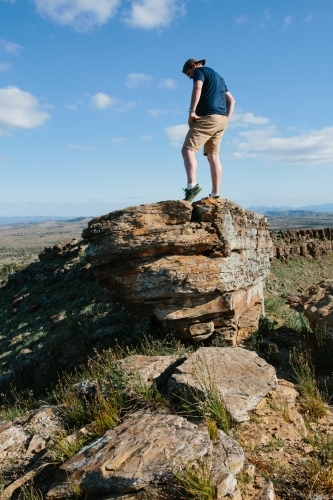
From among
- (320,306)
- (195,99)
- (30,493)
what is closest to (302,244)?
(320,306)

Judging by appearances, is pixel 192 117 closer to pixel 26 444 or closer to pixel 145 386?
pixel 145 386

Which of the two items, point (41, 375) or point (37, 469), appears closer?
point (37, 469)

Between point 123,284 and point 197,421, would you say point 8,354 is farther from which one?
point 197,421

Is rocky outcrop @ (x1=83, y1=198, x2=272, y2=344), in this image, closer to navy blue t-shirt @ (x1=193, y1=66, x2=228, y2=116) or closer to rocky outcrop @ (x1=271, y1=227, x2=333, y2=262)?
navy blue t-shirt @ (x1=193, y1=66, x2=228, y2=116)

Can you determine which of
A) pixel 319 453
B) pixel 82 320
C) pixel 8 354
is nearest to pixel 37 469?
pixel 319 453

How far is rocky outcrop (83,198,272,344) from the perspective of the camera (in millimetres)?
6727

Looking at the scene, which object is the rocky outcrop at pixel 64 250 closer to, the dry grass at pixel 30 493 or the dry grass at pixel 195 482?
the dry grass at pixel 30 493

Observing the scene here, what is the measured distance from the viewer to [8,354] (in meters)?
13.6

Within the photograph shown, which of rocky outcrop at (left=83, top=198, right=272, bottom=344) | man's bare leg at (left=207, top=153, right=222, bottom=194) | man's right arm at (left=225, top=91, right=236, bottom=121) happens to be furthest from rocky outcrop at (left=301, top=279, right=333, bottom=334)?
man's right arm at (left=225, top=91, right=236, bottom=121)

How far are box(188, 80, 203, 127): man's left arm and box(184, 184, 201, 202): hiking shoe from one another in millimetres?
1254

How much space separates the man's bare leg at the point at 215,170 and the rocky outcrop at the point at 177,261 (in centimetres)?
41

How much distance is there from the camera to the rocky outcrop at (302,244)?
23.2 m

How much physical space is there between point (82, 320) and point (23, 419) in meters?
6.47

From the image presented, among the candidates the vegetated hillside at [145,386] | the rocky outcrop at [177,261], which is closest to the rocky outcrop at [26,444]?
the vegetated hillside at [145,386]
